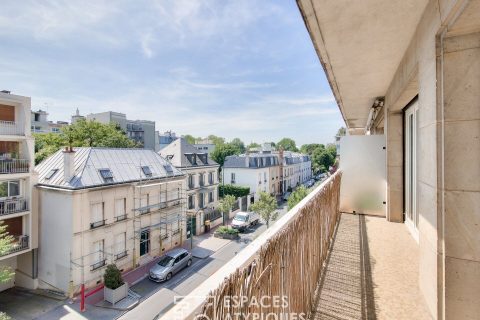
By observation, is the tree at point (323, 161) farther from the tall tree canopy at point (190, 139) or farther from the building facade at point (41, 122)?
the building facade at point (41, 122)

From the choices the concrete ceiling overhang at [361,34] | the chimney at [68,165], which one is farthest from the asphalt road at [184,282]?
the concrete ceiling overhang at [361,34]

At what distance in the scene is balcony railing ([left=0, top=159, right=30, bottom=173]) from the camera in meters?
10.2

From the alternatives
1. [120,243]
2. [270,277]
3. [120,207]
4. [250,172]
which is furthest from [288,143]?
[270,277]

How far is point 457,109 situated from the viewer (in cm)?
171

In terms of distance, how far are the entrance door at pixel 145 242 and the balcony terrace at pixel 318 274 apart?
1199cm

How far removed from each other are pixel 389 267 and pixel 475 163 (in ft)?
5.38

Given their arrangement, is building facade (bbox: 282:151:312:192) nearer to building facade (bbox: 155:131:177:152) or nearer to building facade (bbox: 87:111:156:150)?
building facade (bbox: 87:111:156:150)

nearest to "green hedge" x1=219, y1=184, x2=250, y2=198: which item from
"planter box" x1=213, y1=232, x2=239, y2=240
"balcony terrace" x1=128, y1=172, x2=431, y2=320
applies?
"planter box" x1=213, y1=232, x2=239, y2=240

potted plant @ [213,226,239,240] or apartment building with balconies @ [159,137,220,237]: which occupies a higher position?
apartment building with balconies @ [159,137,220,237]

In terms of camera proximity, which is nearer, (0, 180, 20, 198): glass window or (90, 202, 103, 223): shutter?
(0, 180, 20, 198): glass window

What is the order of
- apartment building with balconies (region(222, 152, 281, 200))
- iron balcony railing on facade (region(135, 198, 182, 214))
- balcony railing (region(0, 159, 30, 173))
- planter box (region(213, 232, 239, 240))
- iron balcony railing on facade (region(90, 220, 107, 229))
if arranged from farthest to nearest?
apartment building with balconies (region(222, 152, 281, 200)) < planter box (region(213, 232, 239, 240)) < iron balcony railing on facade (region(135, 198, 182, 214)) < iron balcony railing on facade (region(90, 220, 107, 229)) < balcony railing (region(0, 159, 30, 173))

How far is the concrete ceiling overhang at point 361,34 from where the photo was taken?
6.64ft

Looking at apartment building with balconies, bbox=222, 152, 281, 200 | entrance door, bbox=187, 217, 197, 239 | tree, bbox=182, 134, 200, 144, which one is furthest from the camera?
tree, bbox=182, 134, 200, 144

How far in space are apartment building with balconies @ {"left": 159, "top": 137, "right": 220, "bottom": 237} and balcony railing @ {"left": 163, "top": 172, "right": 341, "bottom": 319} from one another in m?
15.8
